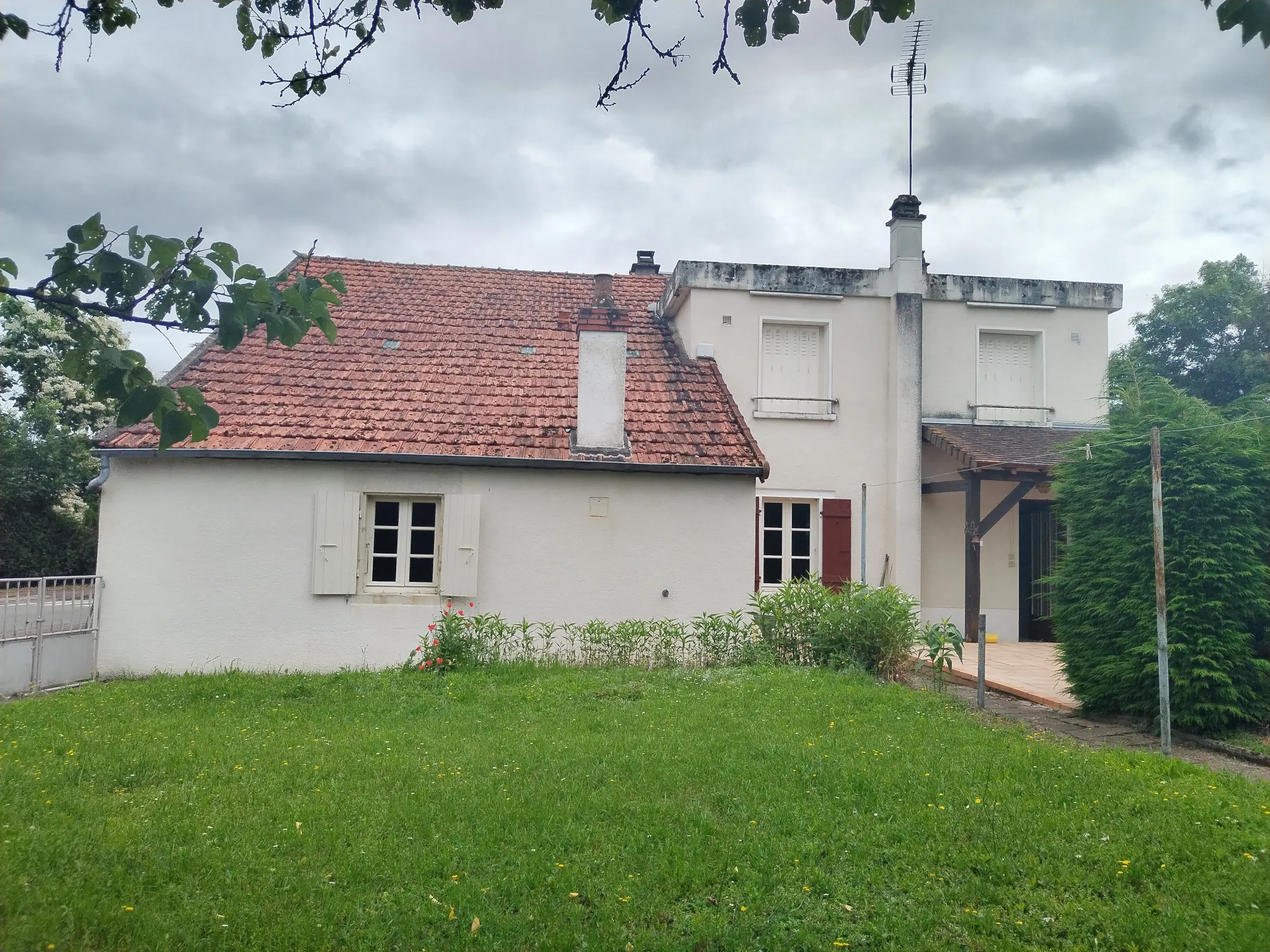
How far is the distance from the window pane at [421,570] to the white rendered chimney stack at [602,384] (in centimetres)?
232

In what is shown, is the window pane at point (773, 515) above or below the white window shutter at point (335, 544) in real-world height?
above

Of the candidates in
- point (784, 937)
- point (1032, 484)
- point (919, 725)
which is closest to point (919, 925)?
point (784, 937)

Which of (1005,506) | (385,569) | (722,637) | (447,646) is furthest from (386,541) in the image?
(1005,506)

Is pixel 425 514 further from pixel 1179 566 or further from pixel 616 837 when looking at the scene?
pixel 1179 566

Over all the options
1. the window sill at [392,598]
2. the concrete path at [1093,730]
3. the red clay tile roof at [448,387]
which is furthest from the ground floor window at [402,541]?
the concrete path at [1093,730]

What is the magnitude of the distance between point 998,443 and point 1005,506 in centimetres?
95

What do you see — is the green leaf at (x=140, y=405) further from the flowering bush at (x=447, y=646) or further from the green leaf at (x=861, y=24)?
the flowering bush at (x=447, y=646)

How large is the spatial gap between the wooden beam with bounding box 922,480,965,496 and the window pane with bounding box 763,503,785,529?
Result: 232 centimetres

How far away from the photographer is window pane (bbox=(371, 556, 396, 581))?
435 inches

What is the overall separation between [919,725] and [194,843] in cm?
518

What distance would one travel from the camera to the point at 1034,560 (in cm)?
1459

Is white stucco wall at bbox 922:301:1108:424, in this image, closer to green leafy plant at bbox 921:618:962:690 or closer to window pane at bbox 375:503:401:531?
green leafy plant at bbox 921:618:962:690

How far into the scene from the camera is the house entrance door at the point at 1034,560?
47.3 feet

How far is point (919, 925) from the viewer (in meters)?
3.95
